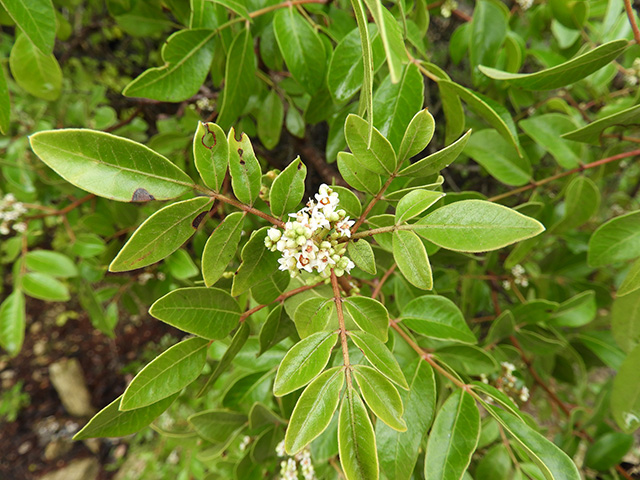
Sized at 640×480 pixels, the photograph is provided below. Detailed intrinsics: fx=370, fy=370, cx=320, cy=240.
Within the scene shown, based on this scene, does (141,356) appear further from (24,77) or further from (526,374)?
(526,374)

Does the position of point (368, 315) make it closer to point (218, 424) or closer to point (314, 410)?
point (314, 410)

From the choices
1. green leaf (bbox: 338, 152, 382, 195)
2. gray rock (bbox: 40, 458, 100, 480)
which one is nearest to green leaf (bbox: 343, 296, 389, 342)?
green leaf (bbox: 338, 152, 382, 195)

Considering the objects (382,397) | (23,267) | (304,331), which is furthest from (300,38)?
(23,267)

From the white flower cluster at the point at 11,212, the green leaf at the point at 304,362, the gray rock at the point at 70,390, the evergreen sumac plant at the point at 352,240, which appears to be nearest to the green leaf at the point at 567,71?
the evergreen sumac plant at the point at 352,240

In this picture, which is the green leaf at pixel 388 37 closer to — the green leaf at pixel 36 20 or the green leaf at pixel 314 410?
the green leaf at pixel 314 410

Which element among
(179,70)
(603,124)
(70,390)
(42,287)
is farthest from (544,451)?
(70,390)

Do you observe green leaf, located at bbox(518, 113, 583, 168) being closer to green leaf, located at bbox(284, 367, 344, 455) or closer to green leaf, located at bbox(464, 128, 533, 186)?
green leaf, located at bbox(464, 128, 533, 186)
